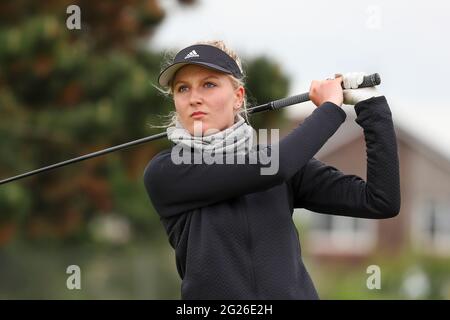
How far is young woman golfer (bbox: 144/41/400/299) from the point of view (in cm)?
258

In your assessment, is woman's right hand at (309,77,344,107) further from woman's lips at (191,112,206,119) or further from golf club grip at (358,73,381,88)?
woman's lips at (191,112,206,119)

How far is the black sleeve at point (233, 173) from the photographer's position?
257 cm

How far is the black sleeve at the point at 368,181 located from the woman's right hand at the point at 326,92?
0.09 metres

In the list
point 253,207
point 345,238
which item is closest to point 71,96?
point 253,207

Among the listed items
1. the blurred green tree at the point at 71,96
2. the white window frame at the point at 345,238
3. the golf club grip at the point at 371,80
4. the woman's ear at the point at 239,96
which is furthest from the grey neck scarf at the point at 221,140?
the white window frame at the point at 345,238

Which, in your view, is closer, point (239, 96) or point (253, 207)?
point (253, 207)

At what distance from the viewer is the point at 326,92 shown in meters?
2.72

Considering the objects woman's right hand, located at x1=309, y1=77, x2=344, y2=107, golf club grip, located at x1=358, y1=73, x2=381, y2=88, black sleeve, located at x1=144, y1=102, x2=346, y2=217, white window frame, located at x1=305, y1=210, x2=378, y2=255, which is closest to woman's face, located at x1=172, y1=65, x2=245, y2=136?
black sleeve, located at x1=144, y1=102, x2=346, y2=217

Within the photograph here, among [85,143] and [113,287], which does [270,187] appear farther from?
[113,287]

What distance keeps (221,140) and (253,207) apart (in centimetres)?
20

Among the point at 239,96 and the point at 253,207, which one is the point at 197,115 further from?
the point at 253,207

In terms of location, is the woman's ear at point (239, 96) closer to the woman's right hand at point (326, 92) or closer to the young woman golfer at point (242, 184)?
the young woman golfer at point (242, 184)

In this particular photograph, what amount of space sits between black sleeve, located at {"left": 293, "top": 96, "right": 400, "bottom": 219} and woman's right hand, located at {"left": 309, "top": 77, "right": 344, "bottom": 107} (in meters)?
0.09
